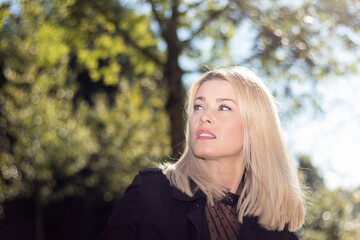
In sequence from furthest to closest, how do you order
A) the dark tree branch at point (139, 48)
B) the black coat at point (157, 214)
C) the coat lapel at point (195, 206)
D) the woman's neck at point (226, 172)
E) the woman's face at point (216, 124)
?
1. the dark tree branch at point (139, 48)
2. the woman's neck at point (226, 172)
3. the woman's face at point (216, 124)
4. the coat lapel at point (195, 206)
5. the black coat at point (157, 214)

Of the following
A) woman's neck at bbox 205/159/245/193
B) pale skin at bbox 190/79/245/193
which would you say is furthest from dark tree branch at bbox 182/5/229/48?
woman's neck at bbox 205/159/245/193

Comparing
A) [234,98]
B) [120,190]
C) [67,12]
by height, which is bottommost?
[120,190]

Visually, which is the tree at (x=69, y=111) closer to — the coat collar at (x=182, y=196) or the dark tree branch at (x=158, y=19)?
the dark tree branch at (x=158, y=19)

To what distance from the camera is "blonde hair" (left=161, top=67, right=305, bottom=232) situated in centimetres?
323

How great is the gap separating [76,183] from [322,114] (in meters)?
11.3

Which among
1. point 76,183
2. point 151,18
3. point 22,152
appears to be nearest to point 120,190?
point 76,183

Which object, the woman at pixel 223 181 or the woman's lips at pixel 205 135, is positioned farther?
the woman's lips at pixel 205 135

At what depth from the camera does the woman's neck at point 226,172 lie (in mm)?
3295

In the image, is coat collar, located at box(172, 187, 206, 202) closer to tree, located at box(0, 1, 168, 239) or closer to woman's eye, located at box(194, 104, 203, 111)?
woman's eye, located at box(194, 104, 203, 111)

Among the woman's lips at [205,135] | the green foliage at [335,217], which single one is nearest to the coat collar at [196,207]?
the woman's lips at [205,135]

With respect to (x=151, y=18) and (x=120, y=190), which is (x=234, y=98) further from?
(x=120, y=190)

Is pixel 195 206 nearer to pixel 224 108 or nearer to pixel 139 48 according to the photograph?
pixel 224 108

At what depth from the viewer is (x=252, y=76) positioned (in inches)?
136

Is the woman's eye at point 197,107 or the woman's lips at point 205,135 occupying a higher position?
the woman's eye at point 197,107
